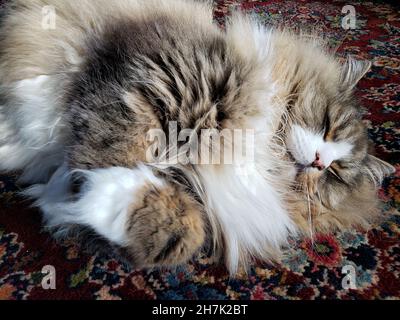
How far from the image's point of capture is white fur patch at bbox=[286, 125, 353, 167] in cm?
115

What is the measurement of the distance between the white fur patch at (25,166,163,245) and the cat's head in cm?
44

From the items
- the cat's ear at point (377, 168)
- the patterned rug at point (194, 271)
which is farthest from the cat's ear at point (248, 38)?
the patterned rug at point (194, 271)

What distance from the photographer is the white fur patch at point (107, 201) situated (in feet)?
3.09

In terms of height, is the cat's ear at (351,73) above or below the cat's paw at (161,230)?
above

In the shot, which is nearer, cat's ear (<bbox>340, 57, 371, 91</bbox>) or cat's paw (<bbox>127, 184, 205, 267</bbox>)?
cat's paw (<bbox>127, 184, 205, 267</bbox>)

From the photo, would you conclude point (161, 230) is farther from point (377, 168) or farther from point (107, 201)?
point (377, 168)

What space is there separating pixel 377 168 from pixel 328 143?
0.83 feet

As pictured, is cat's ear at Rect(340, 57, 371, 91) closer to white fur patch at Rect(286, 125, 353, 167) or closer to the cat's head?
the cat's head

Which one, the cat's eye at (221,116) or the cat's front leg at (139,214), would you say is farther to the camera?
the cat's eye at (221,116)

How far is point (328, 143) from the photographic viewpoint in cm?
119

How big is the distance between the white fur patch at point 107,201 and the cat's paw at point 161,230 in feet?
0.07

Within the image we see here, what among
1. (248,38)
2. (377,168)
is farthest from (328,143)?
(248,38)

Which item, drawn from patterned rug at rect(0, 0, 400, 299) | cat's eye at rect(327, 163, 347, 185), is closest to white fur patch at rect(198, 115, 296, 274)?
patterned rug at rect(0, 0, 400, 299)

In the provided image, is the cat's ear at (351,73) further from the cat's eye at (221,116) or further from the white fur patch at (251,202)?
the cat's eye at (221,116)
